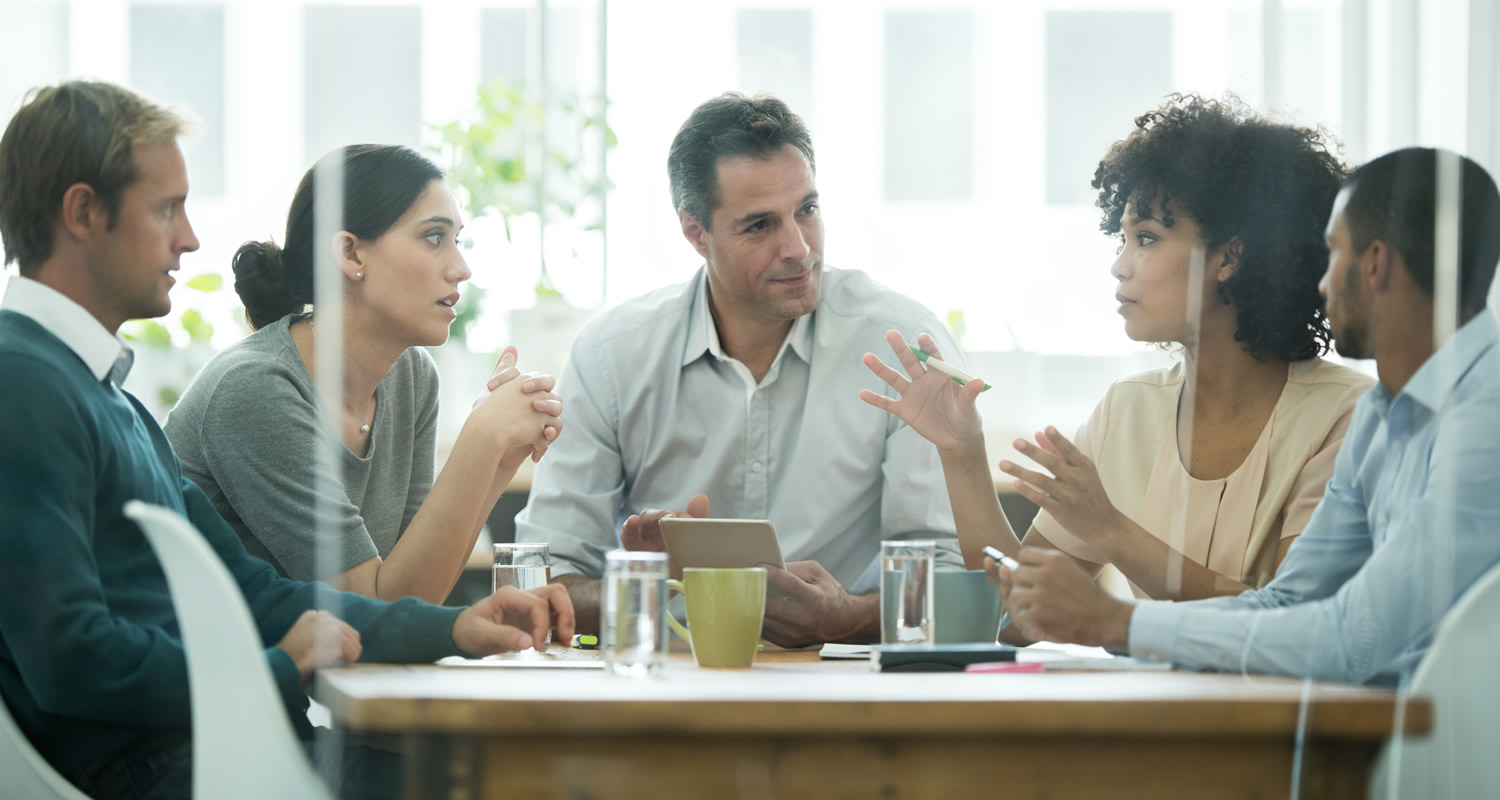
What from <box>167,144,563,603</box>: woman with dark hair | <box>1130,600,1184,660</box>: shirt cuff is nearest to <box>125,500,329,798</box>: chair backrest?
<box>167,144,563,603</box>: woman with dark hair

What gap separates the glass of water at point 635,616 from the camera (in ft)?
3.49

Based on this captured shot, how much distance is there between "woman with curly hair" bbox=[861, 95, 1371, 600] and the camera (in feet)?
4.07

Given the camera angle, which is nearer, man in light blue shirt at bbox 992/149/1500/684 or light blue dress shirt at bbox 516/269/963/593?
man in light blue shirt at bbox 992/149/1500/684

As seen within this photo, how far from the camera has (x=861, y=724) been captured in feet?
2.85

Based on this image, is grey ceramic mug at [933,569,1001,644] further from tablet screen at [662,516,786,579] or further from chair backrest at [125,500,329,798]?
chair backrest at [125,500,329,798]

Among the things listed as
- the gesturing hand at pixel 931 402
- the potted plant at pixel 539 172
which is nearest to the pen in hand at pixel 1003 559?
the gesturing hand at pixel 931 402

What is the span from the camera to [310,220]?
1445 millimetres

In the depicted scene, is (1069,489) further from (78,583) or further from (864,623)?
(78,583)

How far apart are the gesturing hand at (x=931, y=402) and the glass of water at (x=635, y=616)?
57 centimetres

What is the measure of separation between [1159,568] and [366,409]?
947mm

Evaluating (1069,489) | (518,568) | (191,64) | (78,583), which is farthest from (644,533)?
(191,64)

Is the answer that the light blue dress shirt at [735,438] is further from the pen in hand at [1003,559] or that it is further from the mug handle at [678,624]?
the mug handle at [678,624]

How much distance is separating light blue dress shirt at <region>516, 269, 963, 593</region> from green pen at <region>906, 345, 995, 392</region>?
6.7 inches

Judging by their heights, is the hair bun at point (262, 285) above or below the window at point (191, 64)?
below
